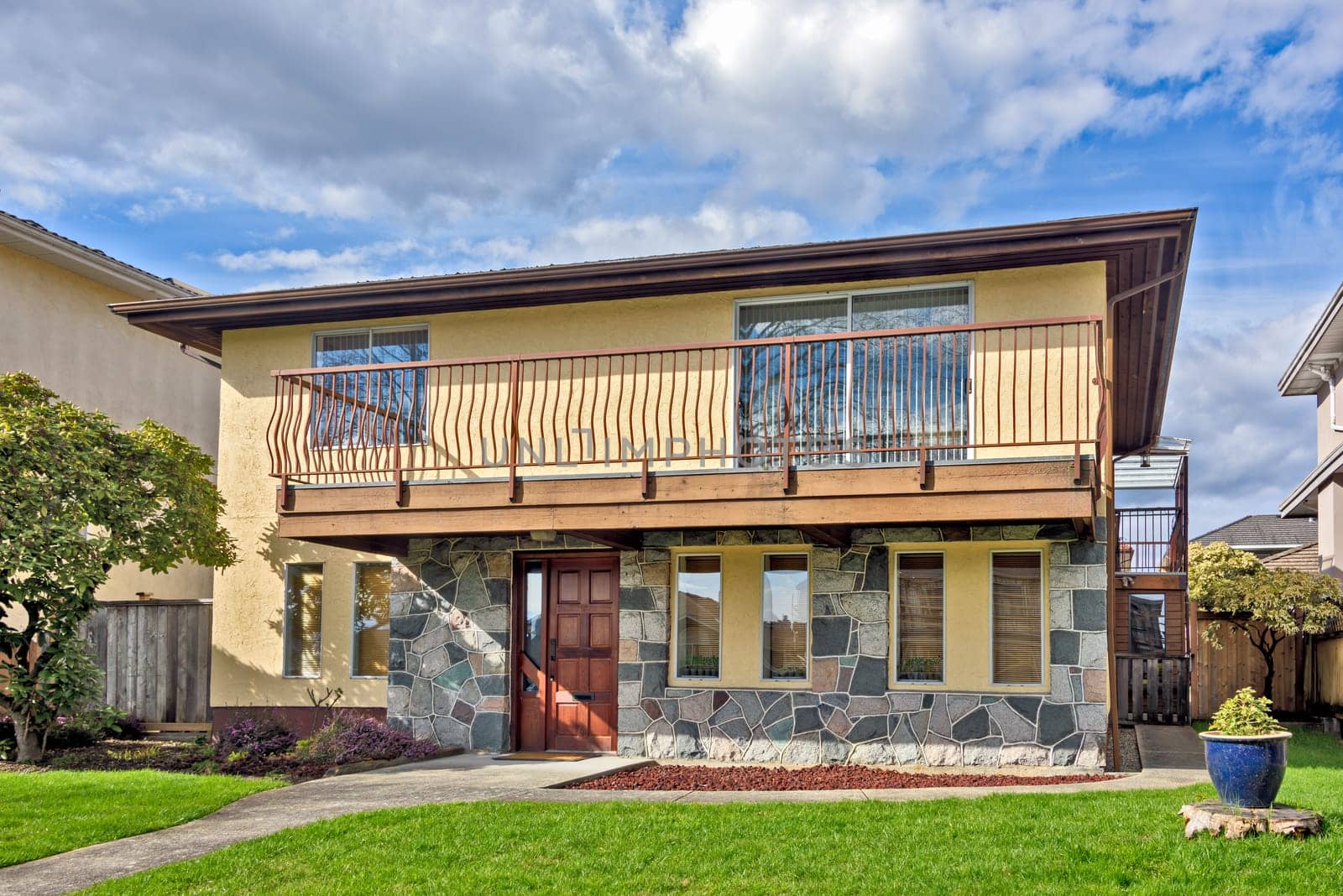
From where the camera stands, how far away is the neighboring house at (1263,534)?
96.2 ft

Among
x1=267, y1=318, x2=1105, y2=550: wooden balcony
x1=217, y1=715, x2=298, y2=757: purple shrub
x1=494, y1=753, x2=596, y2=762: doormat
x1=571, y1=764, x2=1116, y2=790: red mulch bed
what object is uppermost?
x1=267, y1=318, x2=1105, y2=550: wooden balcony

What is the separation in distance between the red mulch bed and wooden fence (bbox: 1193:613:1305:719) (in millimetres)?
8619

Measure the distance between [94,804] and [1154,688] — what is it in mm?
13311

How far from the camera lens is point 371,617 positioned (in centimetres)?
1389

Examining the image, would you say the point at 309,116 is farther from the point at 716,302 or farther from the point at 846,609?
the point at 846,609

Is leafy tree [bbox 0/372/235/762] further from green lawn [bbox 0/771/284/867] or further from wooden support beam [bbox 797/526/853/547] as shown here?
wooden support beam [bbox 797/526/853/547]

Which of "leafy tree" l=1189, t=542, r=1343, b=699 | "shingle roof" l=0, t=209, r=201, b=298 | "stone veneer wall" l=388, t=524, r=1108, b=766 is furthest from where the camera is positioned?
"leafy tree" l=1189, t=542, r=1343, b=699

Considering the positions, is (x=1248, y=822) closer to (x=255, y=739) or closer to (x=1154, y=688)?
(x=255, y=739)

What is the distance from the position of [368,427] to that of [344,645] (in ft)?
8.43

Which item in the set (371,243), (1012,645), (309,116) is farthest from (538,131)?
(1012,645)

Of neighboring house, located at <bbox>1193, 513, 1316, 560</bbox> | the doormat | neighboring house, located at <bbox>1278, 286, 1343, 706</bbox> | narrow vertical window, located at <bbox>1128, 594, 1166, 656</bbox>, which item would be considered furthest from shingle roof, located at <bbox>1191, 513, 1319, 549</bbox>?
the doormat

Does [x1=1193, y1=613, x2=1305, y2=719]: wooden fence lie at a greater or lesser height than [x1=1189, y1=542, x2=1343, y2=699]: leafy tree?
lesser

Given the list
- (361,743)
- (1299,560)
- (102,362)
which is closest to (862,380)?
(361,743)

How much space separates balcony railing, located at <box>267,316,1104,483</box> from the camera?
1102 cm
